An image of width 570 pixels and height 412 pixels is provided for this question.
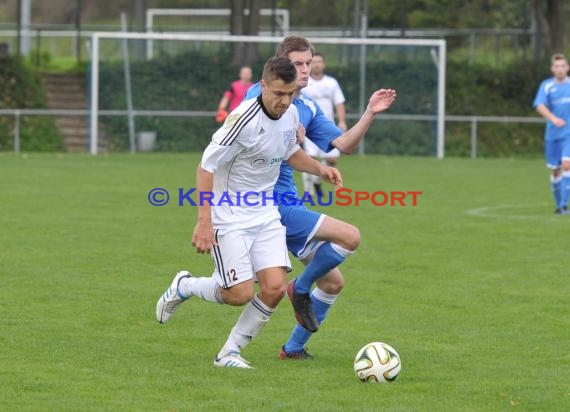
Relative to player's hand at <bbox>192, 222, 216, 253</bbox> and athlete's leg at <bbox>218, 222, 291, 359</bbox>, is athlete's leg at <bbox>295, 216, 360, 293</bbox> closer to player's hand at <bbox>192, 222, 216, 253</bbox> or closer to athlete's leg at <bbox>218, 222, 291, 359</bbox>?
athlete's leg at <bbox>218, 222, 291, 359</bbox>

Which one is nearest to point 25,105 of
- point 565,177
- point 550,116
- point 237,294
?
point 550,116

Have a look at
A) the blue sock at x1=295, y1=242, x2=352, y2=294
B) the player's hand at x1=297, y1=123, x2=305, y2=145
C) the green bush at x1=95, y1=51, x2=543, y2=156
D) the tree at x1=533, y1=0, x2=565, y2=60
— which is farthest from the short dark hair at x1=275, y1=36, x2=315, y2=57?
the tree at x1=533, y1=0, x2=565, y2=60

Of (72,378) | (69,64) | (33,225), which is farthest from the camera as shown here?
(69,64)

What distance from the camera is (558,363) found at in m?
7.09

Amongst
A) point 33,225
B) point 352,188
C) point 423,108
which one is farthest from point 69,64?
point 33,225

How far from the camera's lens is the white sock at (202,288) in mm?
7059

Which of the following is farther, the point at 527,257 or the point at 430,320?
the point at 527,257

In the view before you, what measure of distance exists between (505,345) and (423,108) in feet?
67.5

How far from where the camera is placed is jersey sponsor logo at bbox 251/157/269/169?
22.6 ft

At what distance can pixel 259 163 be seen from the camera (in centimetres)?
689

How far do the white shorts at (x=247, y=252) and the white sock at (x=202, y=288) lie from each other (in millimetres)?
112

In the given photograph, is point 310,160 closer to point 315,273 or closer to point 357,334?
point 315,273

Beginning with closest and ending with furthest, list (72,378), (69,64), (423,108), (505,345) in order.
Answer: (72,378) → (505,345) → (423,108) → (69,64)

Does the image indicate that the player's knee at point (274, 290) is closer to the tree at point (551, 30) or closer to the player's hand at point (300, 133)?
the player's hand at point (300, 133)
